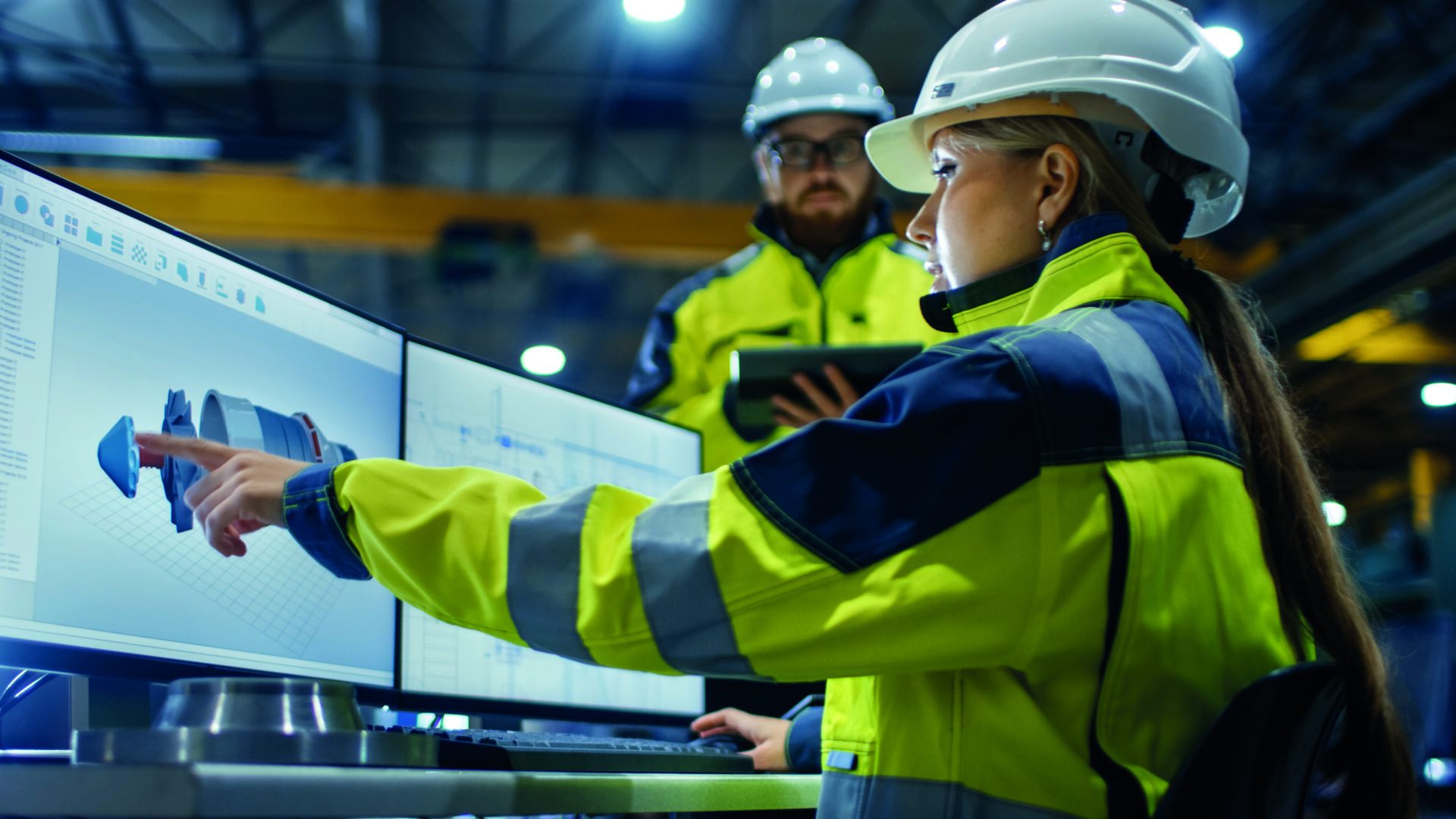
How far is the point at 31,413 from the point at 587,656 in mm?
589

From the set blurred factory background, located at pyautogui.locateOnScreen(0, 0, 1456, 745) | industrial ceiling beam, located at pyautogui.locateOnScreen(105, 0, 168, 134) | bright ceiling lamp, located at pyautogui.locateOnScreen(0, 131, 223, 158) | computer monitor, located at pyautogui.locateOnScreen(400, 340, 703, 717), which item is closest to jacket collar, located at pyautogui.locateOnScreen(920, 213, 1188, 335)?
computer monitor, located at pyautogui.locateOnScreen(400, 340, 703, 717)

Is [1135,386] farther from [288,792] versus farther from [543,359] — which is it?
[543,359]

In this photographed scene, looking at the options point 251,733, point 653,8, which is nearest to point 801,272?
point 251,733

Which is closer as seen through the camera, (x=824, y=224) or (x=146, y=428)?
(x=146, y=428)

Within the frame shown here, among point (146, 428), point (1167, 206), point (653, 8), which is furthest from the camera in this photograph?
point (653, 8)

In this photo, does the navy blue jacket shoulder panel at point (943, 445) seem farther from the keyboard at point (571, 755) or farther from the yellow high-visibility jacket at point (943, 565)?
the keyboard at point (571, 755)

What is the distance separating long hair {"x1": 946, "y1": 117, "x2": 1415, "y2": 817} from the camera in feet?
3.90

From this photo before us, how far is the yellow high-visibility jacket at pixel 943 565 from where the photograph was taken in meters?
1.01

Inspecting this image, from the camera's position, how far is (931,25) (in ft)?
27.6

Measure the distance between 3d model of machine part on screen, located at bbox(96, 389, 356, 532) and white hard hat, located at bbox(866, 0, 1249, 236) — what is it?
88 centimetres

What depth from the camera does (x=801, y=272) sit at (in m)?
3.33

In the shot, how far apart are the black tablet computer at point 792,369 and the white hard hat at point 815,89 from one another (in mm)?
1640

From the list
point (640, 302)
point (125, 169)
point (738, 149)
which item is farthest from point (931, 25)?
point (125, 169)

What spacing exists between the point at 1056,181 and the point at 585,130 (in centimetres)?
902
